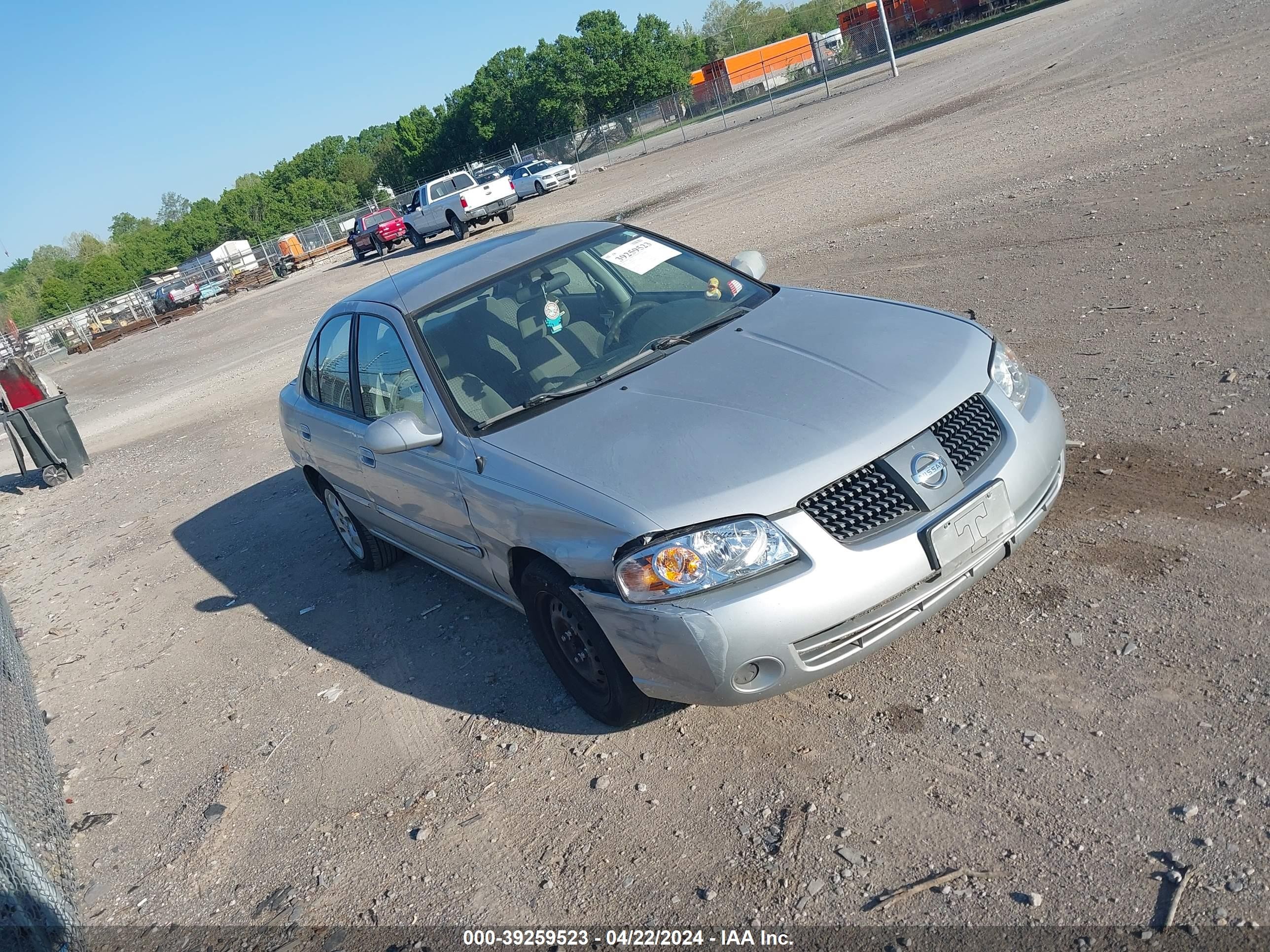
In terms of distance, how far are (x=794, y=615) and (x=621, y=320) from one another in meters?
2.00

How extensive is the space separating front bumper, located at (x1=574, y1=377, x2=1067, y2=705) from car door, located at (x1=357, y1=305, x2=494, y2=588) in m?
1.00

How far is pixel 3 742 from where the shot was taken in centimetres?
468

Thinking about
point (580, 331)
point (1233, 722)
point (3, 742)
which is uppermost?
point (580, 331)

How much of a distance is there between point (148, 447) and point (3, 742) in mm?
10294

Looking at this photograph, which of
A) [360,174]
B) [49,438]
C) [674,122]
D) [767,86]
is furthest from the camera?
[360,174]

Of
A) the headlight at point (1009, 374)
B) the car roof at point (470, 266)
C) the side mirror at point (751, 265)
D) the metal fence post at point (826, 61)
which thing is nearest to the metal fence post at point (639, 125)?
the metal fence post at point (826, 61)

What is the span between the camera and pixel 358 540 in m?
6.42

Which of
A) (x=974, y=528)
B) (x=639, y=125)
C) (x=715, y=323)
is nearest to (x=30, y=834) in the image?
(x=715, y=323)

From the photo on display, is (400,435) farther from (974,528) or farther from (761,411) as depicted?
(974,528)

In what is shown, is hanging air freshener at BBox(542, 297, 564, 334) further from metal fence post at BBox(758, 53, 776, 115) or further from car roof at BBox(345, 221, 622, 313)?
metal fence post at BBox(758, 53, 776, 115)

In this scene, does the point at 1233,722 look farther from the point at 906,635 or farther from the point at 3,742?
the point at 3,742

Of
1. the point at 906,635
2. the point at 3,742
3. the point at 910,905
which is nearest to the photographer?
the point at 910,905

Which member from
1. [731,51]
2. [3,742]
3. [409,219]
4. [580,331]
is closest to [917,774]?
[580,331]

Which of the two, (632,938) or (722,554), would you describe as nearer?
(632,938)
